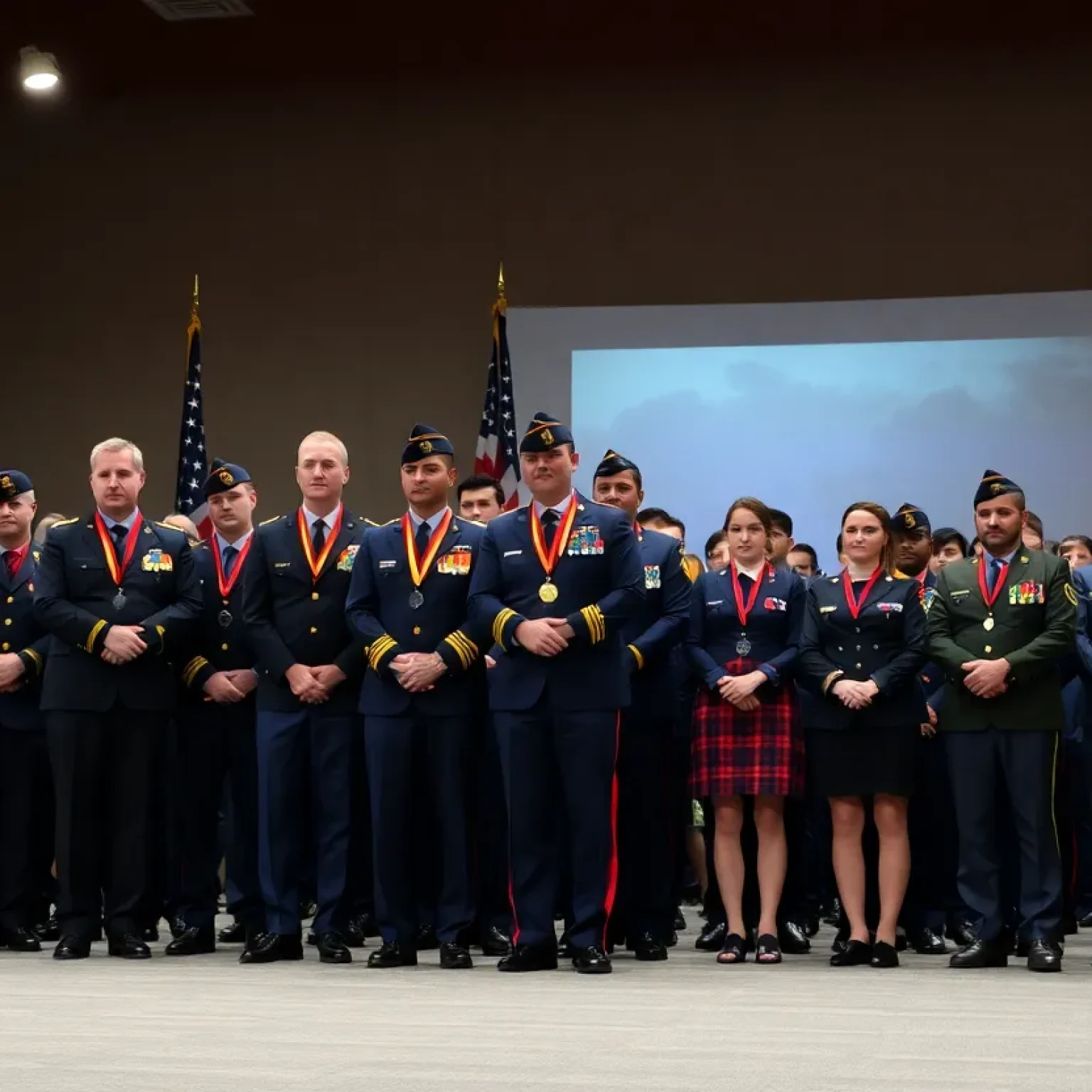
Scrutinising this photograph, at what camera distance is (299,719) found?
5285mm

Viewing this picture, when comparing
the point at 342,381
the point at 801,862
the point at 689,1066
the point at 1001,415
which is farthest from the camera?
the point at 342,381

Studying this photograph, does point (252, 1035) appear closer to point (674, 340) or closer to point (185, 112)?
point (674, 340)

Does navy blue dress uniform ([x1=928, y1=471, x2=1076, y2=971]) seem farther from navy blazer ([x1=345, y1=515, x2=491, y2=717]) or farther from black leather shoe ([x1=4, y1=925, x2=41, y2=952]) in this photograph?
black leather shoe ([x1=4, y1=925, x2=41, y2=952])

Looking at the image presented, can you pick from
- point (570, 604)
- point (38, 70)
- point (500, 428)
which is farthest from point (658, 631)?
point (38, 70)

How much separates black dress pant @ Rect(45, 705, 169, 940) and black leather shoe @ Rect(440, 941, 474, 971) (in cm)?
99

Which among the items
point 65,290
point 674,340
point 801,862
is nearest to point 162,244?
point 65,290

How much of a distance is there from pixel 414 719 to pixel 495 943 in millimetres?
829

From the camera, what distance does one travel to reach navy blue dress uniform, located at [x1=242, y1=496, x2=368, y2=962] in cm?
524

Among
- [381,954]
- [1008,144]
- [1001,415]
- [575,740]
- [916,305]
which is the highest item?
[1008,144]

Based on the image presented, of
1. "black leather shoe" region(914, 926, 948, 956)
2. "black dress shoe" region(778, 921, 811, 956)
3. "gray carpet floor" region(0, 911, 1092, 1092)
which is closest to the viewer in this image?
"gray carpet floor" region(0, 911, 1092, 1092)

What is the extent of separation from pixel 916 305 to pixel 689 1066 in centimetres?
740

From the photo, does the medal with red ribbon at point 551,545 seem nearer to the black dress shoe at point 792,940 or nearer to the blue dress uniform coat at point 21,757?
the black dress shoe at point 792,940

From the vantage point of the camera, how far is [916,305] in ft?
32.6

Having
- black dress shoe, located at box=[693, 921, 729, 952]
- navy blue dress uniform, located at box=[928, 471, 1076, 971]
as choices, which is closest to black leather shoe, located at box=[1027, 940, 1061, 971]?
navy blue dress uniform, located at box=[928, 471, 1076, 971]
